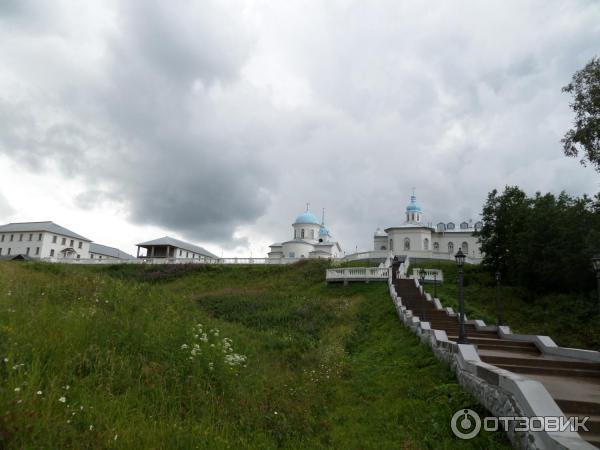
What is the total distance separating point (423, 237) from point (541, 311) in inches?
1422

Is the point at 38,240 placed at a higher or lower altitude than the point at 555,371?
higher

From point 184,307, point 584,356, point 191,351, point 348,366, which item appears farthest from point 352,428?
point 184,307

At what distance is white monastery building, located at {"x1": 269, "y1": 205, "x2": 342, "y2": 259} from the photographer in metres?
63.0

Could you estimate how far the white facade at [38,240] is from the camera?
255ft

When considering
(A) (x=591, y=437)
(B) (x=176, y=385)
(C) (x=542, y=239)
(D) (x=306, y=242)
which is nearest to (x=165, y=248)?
(D) (x=306, y=242)

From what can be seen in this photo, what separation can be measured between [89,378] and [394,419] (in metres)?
5.80

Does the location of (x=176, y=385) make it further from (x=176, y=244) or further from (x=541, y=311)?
(x=176, y=244)

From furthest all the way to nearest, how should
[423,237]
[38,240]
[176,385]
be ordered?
[38,240] → [423,237] → [176,385]

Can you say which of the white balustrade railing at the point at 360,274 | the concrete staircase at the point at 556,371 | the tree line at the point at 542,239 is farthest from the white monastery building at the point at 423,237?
the concrete staircase at the point at 556,371

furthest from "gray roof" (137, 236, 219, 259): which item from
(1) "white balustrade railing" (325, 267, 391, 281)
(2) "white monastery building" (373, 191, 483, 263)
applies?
(1) "white balustrade railing" (325, 267, 391, 281)

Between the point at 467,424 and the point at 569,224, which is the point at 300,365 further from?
the point at 569,224

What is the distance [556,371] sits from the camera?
854 centimetres

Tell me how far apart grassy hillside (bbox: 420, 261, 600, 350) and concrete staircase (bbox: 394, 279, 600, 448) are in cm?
748

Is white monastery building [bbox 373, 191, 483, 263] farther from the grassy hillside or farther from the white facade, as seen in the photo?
the white facade
